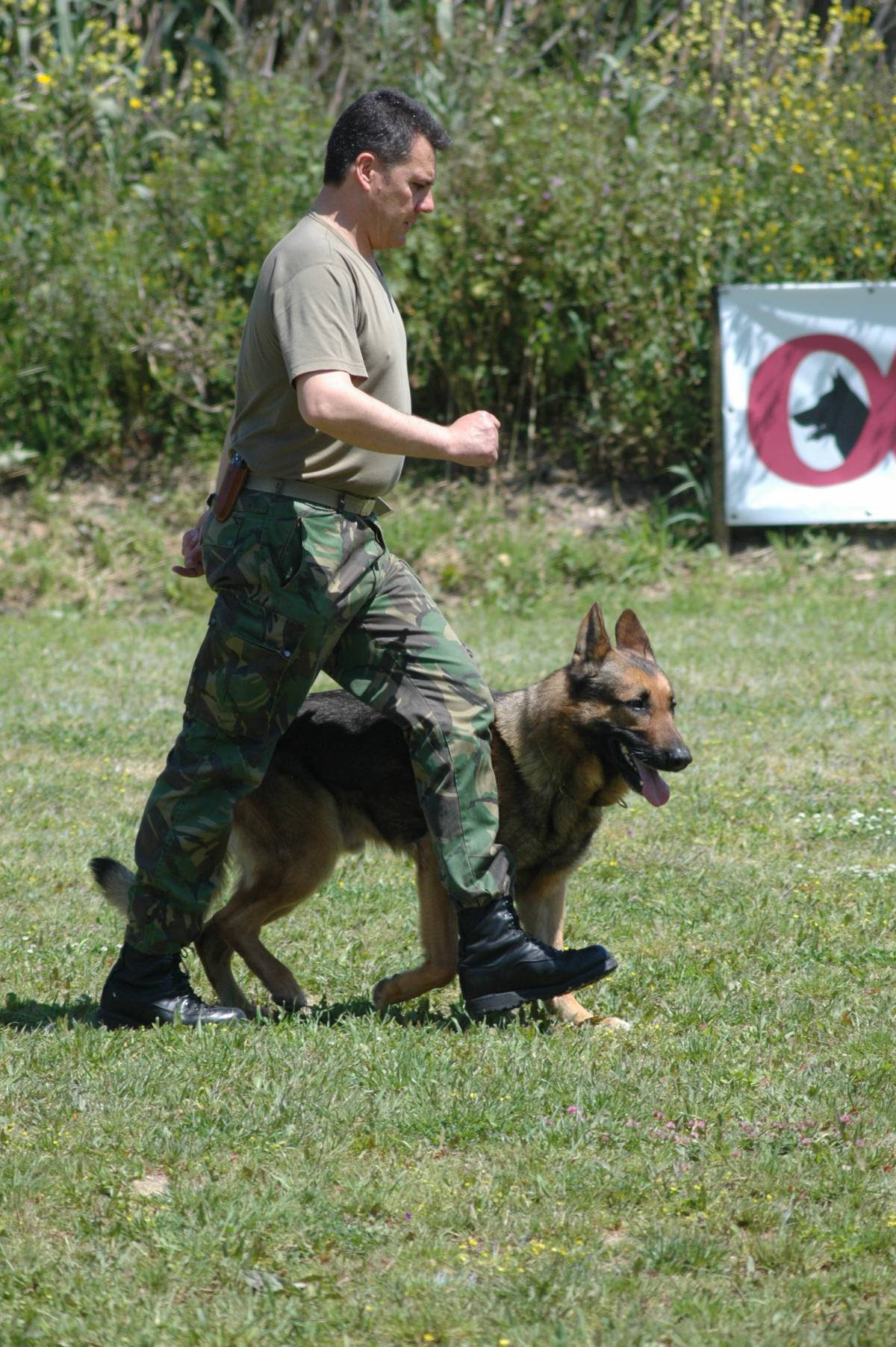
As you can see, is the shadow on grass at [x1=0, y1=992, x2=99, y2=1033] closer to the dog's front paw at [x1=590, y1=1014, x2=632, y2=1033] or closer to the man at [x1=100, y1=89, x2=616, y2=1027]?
the man at [x1=100, y1=89, x2=616, y2=1027]

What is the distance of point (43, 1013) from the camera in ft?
14.5

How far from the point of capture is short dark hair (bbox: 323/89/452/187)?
3869 millimetres

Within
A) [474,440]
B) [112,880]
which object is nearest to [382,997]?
[112,880]

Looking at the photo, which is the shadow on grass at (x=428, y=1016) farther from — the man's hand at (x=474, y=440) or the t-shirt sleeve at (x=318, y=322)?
the t-shirt sleeve at (x=318, y=322)

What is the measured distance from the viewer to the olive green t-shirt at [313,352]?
12.2 ft

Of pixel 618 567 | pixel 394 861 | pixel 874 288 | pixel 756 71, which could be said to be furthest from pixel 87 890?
pixel 756 71

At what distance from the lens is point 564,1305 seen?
276 centimetres

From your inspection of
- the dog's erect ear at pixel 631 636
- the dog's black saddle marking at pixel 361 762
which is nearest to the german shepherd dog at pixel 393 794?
the dog's black saddle marking at pixel 361 762

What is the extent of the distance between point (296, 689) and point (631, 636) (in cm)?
140

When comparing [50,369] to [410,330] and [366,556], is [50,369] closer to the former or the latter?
[410,330]

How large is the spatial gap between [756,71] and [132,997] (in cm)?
1367

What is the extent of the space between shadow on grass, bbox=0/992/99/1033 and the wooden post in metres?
8.87

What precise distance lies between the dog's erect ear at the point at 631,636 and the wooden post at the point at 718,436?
7717 mm

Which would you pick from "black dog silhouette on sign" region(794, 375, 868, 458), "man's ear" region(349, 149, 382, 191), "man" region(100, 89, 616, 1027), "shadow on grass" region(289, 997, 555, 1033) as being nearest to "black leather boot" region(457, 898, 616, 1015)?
"man" region(100, 89, 616, 1027)
